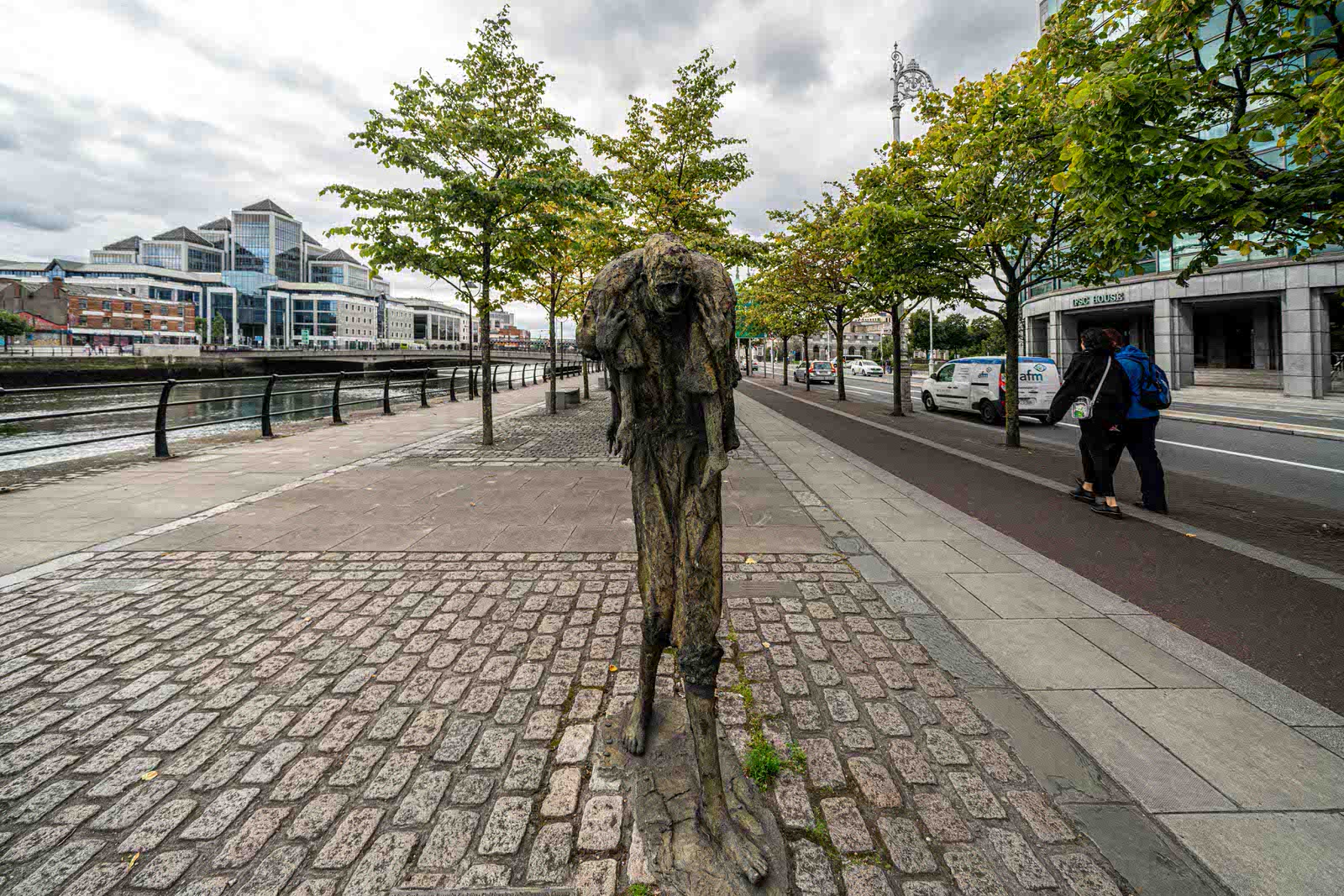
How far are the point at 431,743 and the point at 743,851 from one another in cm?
154

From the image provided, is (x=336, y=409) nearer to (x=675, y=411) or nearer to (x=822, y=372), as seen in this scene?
(x=675, y=411)

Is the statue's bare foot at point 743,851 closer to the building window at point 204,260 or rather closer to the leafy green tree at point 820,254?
the leafy green tree at point 820,254

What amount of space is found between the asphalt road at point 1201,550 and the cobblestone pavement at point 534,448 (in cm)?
405

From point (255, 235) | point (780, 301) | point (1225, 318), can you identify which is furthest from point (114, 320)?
point (1225, 318)

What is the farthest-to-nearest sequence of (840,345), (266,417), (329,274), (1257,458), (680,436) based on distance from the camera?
(329,274) < (840,345) < (266,417) < (1257,458) < (680,436)

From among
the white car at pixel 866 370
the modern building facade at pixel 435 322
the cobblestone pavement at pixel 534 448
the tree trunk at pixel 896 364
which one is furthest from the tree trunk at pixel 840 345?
the modern building facade at pixel 435 322

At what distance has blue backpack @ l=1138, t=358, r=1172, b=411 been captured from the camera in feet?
21.7

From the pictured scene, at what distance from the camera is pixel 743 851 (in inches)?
78.9

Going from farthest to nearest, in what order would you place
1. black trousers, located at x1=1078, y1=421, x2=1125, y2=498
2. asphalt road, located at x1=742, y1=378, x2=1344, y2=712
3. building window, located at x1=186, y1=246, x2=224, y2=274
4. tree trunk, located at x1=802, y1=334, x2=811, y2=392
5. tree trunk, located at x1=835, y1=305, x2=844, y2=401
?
building window, located at x1=186, y1=246, x2=224, y2=274 < tree trunk, located at x1=802, y1=334, x2=811, y2=392 < tree trunk, located at x1=835, y1=305, x2=844, y2=401 < black trousers, located at x1=1078, y1=421, x2=1125, y2=498 < asphalt road, located at x1=742, y1=378, x2=1344, y2=712

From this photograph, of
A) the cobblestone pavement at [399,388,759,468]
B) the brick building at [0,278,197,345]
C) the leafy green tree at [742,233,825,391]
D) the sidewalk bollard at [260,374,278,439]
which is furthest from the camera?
the brick building at [0,278,197,345]

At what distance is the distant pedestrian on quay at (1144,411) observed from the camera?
6.62 metres

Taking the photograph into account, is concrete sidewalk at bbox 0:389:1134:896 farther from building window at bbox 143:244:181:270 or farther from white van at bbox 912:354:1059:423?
building window at bbox 143:244:181:270

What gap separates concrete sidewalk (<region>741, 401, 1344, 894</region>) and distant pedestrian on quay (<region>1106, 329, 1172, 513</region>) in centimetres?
263

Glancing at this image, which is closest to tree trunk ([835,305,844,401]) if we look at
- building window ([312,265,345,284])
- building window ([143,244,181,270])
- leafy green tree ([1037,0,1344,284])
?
leafy green tree ([1037,0,1344,284])
